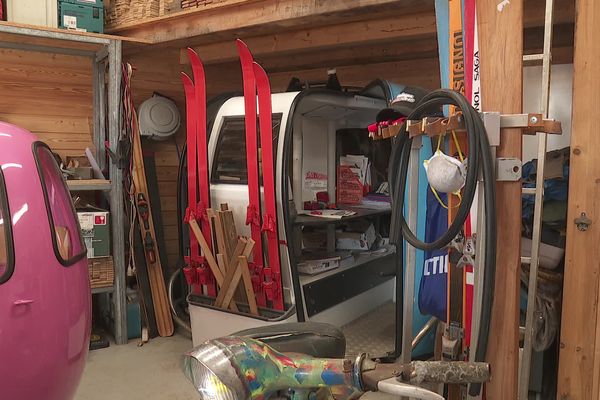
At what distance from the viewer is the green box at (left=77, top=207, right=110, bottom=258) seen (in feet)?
11.3

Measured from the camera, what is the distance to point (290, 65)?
4410mm

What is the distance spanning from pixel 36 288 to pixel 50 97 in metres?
2.72

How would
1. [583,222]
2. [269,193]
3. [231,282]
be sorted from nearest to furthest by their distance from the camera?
[583,222]
[269,193]
[231,282]

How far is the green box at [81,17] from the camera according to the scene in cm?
351

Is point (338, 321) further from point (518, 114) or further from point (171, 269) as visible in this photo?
point (518, 114)

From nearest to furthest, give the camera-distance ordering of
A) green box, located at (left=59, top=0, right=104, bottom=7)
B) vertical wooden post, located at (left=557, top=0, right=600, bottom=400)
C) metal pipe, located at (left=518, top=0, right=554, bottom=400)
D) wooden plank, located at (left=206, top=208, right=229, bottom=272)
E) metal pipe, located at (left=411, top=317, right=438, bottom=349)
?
1. metal pipe, located at (left=518, top=0, right=554, bottom=400)
2. vertical wooden post, located at (left=557, top=0, right=600, bottom=400)
3. metal pipe, located at (left=411, top=317, right=438, bottom=349)
4. wooden plank, located at (left=206, top=208, right=229, bottom=272)
5. green box, located at (left=59, top=0, right=104, bottom=7)

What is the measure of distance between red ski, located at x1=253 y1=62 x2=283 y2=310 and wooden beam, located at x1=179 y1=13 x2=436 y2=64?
879mm

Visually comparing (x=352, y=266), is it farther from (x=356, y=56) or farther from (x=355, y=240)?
(x=356, y=56)

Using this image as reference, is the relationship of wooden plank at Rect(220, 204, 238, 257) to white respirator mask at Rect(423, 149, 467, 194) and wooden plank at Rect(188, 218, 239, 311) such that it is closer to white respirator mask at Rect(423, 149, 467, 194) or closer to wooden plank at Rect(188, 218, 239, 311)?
wooden plank at Rect(188, 218, 239, 311)

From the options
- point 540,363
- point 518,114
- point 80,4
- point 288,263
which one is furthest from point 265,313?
point 80,4

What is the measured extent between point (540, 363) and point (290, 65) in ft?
10.3

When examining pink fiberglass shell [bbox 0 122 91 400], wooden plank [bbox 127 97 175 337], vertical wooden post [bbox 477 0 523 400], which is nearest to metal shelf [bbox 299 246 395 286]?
wooden plank [bbox 127 97 175 337]

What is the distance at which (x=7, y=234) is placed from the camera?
5.72 ft

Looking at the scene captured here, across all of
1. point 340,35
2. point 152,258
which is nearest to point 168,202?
point 152,258
